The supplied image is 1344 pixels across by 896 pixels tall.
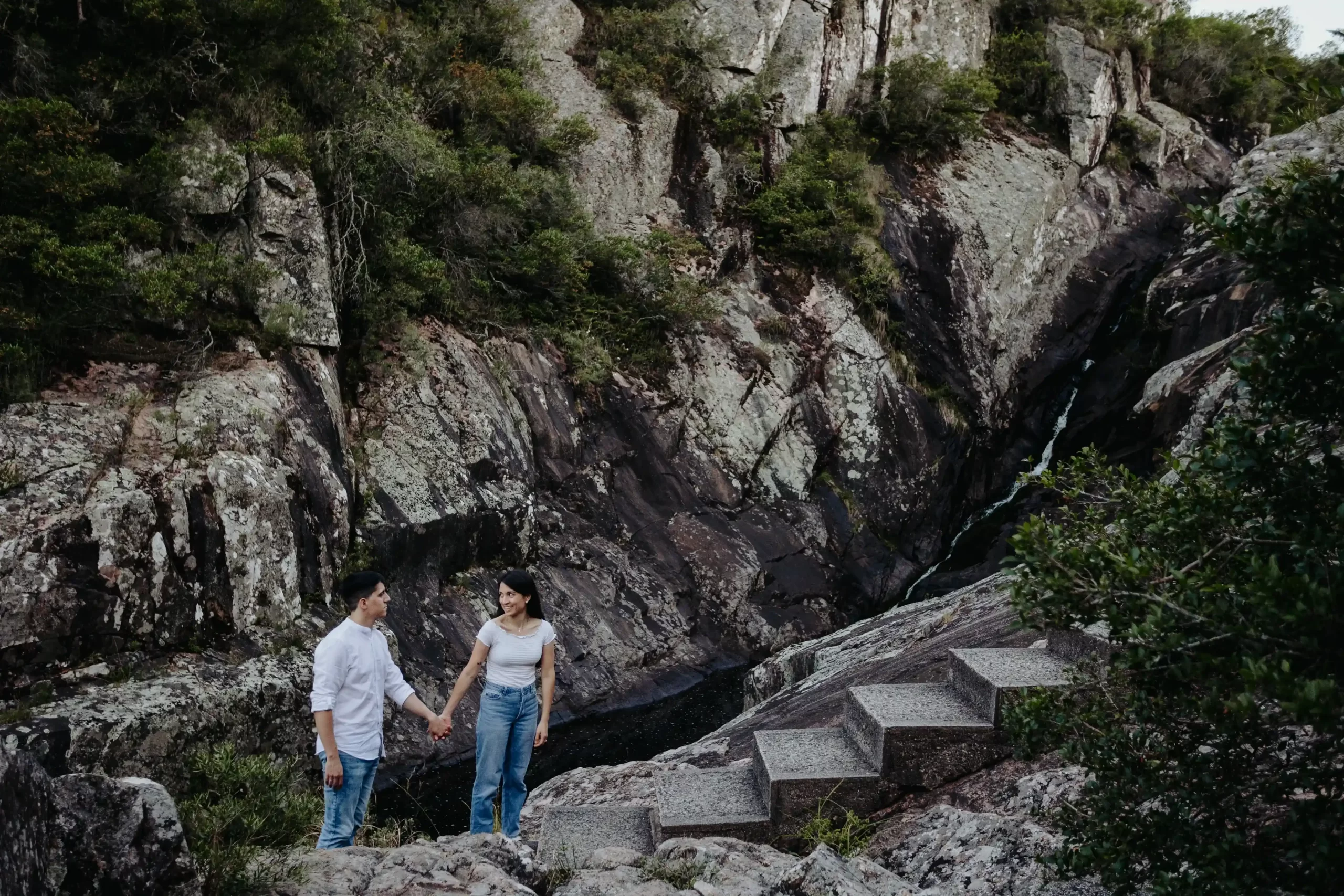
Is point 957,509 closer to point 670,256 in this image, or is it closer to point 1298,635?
point 670,256

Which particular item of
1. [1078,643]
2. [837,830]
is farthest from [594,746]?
[1078,643]

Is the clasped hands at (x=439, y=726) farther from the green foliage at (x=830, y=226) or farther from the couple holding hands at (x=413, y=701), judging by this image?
the green foliage at (x=830, y=226)

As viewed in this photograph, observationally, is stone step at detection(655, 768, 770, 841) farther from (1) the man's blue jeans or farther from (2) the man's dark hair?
(2) the man's dark hair

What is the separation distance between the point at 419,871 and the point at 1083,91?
76.7 feet

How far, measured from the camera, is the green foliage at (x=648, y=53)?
58.2 ft

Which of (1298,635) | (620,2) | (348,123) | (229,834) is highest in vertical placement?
(620,2)

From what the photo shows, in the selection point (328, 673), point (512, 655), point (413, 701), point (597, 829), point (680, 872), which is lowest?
point (597, 829)

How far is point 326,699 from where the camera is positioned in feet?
15.6

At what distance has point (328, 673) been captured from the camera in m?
Result: 4.79

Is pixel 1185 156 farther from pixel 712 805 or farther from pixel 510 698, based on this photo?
pixel 510 698

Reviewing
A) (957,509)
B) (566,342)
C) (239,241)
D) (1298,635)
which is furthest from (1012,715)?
(957,509)

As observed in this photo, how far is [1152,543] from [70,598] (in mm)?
8136

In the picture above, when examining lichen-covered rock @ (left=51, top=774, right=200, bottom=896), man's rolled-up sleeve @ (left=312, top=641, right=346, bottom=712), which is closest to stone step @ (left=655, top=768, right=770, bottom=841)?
man's rolled-up sleeve @ (left=312, top=641, right=346, bottom=712)

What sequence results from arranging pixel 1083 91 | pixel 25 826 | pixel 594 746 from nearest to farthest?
pixel 25 826
pixel 594 746
pixel 1083 91
